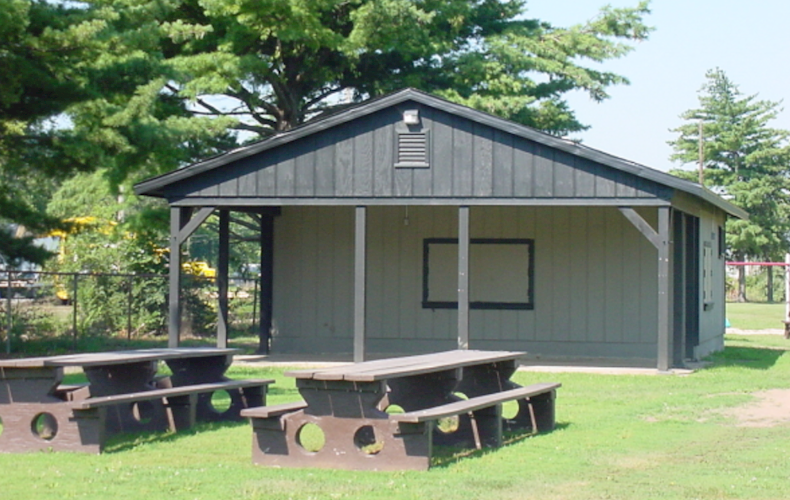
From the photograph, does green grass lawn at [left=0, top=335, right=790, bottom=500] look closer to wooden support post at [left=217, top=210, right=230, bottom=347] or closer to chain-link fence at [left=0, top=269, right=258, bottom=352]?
wooden support post at [left=217, top=210, right=230, bottom=347]

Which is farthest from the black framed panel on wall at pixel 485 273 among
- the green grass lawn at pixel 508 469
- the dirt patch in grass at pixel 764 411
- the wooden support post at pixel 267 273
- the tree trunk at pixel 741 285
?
the tree trunk at pixel 741 285

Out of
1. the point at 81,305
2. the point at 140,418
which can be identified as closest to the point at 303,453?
the point at 140,418

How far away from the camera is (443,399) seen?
10.3 m

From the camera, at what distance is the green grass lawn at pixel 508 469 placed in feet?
25.2

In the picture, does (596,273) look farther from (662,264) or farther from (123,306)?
(123,306)

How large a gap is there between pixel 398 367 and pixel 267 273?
11587 millimetres

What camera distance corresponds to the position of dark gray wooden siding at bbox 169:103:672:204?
55.6 feet

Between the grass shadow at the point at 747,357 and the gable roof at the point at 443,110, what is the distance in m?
2.92

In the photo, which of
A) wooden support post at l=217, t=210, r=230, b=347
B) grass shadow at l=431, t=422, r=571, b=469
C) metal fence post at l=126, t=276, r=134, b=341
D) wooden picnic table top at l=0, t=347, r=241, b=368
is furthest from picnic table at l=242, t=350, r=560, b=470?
metal fence post at l=126, t=276, r=134, b=341

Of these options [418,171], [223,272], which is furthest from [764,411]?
[223,272]

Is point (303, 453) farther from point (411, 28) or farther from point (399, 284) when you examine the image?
point (411, 28)

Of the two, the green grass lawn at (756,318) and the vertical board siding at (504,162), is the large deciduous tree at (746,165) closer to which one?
the green grass lawn at (756,318)

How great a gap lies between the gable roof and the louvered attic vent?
493 mm

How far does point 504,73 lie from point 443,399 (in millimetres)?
19673
